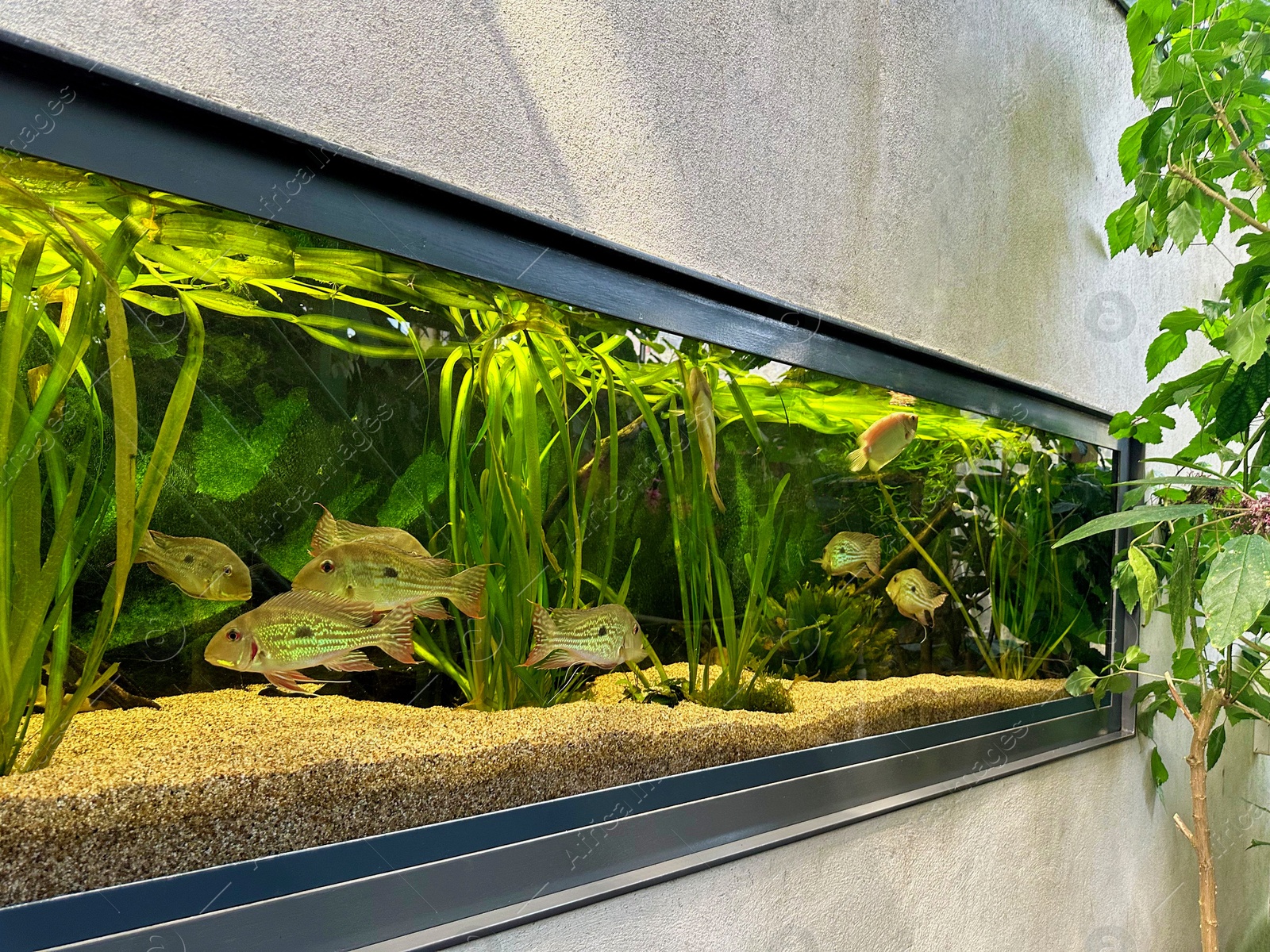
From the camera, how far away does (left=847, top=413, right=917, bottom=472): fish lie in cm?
161

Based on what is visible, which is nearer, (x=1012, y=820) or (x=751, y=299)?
(x=751, y=299)

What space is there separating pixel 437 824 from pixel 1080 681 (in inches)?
69.7

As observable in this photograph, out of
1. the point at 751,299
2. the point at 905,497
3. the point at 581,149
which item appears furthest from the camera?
the point at 905,497

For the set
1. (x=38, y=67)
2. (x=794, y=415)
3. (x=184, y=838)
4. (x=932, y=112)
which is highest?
(x=932, y=112)

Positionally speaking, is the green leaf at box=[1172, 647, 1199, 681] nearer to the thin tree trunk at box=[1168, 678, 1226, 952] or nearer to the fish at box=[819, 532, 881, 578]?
the thin tree trunk at box=[1168, 678, 1226, 952]

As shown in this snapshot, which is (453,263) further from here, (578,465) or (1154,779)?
(1154,779)

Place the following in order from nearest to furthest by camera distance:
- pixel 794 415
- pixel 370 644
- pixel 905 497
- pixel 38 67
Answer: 1. pixel 38 67
2. pixel 370 644
3. pixel 794 415
4. pixel 905 497

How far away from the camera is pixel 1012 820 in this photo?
77.5 inches

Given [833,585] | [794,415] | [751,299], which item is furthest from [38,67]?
[833,585]

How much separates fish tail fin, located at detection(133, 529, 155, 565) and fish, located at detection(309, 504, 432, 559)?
0.14m

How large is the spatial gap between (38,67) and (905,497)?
4.90ft

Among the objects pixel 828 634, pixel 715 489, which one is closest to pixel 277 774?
pixel 715 489

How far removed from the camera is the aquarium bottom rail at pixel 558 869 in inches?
31.7

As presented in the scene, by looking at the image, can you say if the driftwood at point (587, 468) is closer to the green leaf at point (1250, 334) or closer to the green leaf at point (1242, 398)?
the green leaf at point (1250, 334)
